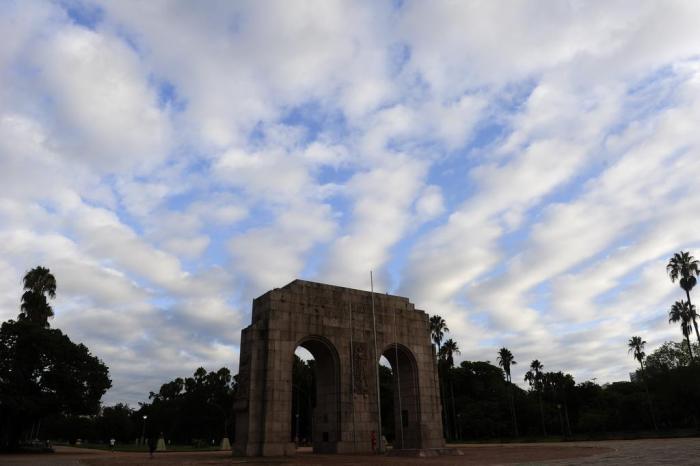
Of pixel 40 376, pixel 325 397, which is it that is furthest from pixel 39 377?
pixel 325 397

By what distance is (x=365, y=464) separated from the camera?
1742cm

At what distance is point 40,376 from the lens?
38.0 m

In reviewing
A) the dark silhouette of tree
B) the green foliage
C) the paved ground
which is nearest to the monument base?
the paved ground

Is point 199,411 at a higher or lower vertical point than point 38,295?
lower

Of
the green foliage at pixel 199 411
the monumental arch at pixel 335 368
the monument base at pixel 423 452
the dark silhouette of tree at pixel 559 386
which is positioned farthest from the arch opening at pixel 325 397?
the green foliage at pixel 199 411

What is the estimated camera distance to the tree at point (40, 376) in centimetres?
3597

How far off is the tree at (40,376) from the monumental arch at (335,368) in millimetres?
21078

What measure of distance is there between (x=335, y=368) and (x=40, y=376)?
26216 mm

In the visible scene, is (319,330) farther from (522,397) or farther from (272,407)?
(522,397)

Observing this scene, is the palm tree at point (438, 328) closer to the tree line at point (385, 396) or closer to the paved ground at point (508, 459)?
the tree line at point (385, 396)

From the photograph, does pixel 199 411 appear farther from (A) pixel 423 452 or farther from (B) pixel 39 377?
(A) pixel 423 452

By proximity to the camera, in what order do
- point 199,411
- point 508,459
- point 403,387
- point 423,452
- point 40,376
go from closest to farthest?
point 508,459
point 423,452
point 403,387
point 40,376
point 199,411

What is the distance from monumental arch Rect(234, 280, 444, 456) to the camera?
24.3 m

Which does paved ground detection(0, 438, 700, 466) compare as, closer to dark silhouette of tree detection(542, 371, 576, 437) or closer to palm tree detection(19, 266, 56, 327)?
palm tree detection(19, 266, 56, 327)
